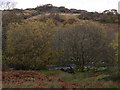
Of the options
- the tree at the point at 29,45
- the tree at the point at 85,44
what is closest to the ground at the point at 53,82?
the tree at the point at 85,44

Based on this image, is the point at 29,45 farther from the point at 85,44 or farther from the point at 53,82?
the point at 53,82

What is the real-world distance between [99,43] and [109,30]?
1.35 metres

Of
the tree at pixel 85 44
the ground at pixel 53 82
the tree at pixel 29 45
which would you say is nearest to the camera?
the ground at pixel 53 82

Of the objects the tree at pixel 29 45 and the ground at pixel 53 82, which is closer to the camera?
the ground at pixel 53 82

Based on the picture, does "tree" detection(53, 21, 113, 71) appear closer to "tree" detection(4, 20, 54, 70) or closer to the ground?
"tree" detection(4, 20, 54, 70)

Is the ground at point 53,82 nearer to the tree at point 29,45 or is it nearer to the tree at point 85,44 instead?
the tree at point 85,44

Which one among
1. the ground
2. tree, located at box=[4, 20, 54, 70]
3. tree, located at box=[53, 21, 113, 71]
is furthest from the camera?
tree, located at box=[4, 20, 54, 70]

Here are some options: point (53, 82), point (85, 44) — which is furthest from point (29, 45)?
point (53, 82)

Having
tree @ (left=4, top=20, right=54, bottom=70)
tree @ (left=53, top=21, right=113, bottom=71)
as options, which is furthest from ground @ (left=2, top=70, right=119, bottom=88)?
tree @ (left=4, top=20, right=54, bottom=70)

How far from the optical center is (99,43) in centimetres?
1529

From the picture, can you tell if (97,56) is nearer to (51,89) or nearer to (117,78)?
(117,78)

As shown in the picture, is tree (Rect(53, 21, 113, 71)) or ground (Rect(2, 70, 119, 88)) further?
tree (Rect(53, 21, 113, 71))

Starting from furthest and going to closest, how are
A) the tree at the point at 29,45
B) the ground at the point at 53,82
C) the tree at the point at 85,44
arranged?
the tree at the point at 29,45 → the tree at the point at 85,44 → the ground at the point at 53,82

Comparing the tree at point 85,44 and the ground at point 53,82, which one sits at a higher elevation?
the tree at point 85,44
